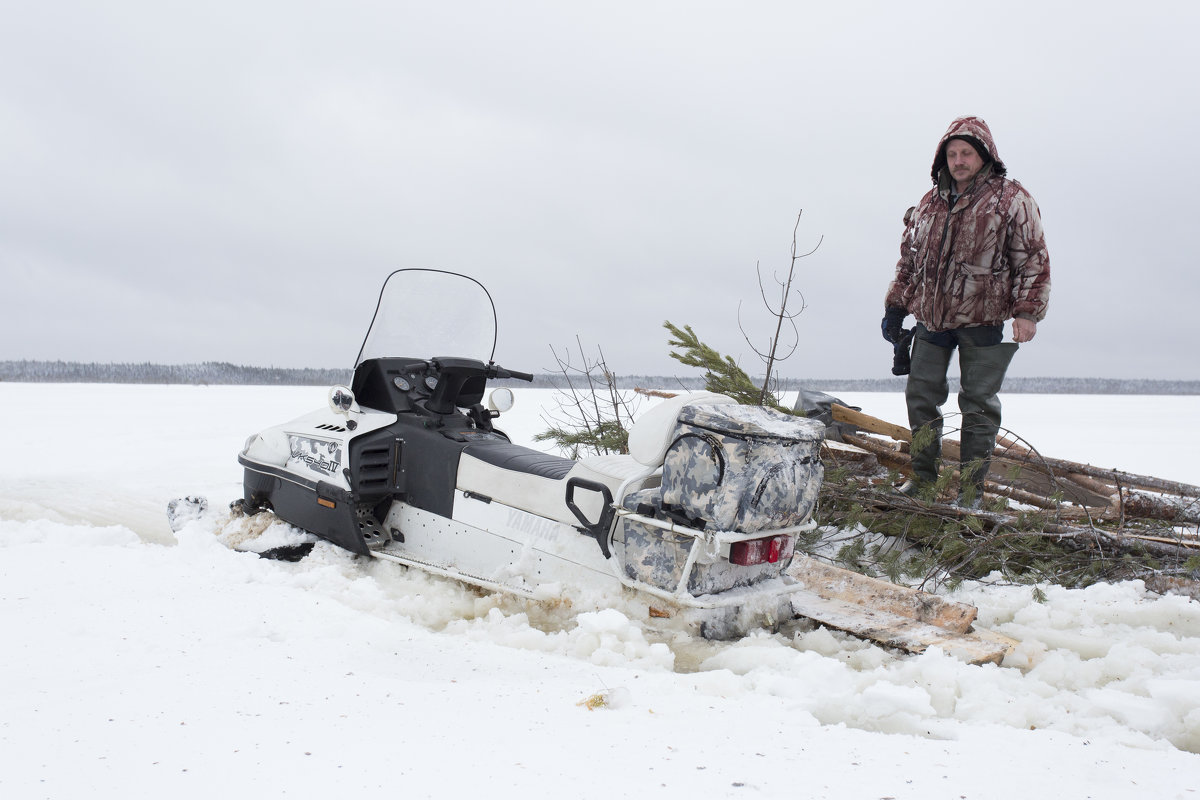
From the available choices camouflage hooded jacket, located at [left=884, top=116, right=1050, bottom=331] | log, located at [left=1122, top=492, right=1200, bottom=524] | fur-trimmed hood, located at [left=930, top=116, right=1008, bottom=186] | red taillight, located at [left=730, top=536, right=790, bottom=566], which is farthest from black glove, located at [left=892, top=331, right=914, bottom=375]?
red taillight, located at [left=730, top=536, right=790, bottom=566]

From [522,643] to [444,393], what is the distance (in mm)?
1574

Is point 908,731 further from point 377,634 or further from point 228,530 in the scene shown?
point 228,530

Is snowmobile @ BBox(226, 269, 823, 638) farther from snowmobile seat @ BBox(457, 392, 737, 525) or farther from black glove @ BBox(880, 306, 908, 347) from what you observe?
black glove @ BBox(880, 306, 908, 347)

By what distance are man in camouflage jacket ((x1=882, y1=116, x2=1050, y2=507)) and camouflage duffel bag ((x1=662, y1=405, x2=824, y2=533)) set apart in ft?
5.62

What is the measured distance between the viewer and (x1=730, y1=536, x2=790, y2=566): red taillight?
285 cm

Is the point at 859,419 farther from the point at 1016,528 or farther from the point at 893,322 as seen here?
the point at 1016,528

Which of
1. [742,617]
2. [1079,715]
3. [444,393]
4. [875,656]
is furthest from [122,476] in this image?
[1079,715]

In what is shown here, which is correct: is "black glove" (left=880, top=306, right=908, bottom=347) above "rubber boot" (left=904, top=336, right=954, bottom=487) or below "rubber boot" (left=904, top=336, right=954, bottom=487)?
above

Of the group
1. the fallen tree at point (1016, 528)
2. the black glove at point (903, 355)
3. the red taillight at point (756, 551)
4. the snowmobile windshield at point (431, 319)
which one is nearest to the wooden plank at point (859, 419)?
the fallen tree at point (1016, 528)

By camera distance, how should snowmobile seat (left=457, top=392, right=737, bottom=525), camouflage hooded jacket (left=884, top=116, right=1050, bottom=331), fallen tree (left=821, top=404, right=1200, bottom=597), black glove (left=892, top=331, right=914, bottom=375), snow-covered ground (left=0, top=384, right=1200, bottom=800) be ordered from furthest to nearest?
black glove (left=892, top=331, right=914, bottom=375) < camouflage hooded jacket (left=884, top=116, right=1050, bottom=331) < fallen tree (left=821, top=404, right=1200, bottom=597) < snowmobile seat (left=457, top=392, right=737, bottom=525) < snow-covered ground (left=0, top=384, right=1200, bottom=800)

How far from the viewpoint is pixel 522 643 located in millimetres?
2875

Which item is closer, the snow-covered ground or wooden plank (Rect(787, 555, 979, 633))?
the snow-covered ground

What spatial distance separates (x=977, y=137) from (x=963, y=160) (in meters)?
0.13

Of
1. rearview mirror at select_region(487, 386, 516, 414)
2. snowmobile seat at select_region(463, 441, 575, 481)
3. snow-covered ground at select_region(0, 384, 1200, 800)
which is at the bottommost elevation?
snow-covered ground at select_region(0, 384, 1200, 800)
